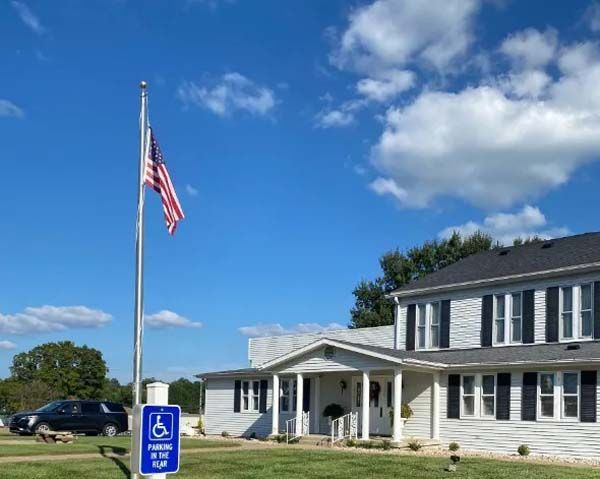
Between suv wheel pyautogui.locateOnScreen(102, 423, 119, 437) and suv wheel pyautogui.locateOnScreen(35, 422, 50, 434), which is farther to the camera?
suv wheel pyautogui.locateOnScreen(102, 423, 119, 437)

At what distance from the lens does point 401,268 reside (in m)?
59.8

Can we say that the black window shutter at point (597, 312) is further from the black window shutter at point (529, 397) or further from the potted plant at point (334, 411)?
the potted plant at point (334, 411)

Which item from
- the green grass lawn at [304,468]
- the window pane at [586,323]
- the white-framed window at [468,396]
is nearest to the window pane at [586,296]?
the window pane at [586,323]

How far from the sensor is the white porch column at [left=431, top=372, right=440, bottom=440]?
92.5ft

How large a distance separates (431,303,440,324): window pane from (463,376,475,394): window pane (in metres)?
3.87

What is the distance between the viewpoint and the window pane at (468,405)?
27.4 metres

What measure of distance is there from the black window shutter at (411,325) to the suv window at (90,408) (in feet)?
40.5

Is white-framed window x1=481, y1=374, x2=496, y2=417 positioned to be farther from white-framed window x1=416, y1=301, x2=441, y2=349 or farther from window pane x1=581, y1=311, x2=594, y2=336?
white-framed window x1=416, y1=301, x2=441, y2=349

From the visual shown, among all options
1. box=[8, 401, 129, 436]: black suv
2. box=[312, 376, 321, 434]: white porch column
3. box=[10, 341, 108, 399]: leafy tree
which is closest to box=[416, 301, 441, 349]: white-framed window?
box=[312, 376, 321, 434]: white porch column

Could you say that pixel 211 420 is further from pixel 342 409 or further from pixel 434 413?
pixel 434 413

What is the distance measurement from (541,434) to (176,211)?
14.0 meters

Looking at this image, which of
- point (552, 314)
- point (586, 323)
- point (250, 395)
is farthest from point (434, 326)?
point (250, 395)

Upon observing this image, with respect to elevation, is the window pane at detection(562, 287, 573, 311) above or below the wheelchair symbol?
above

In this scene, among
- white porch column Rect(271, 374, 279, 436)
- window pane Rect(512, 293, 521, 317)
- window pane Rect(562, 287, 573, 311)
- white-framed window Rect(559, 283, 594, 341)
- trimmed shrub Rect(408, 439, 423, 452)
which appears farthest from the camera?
white porch column Rect(271, 374, 279, 436)
